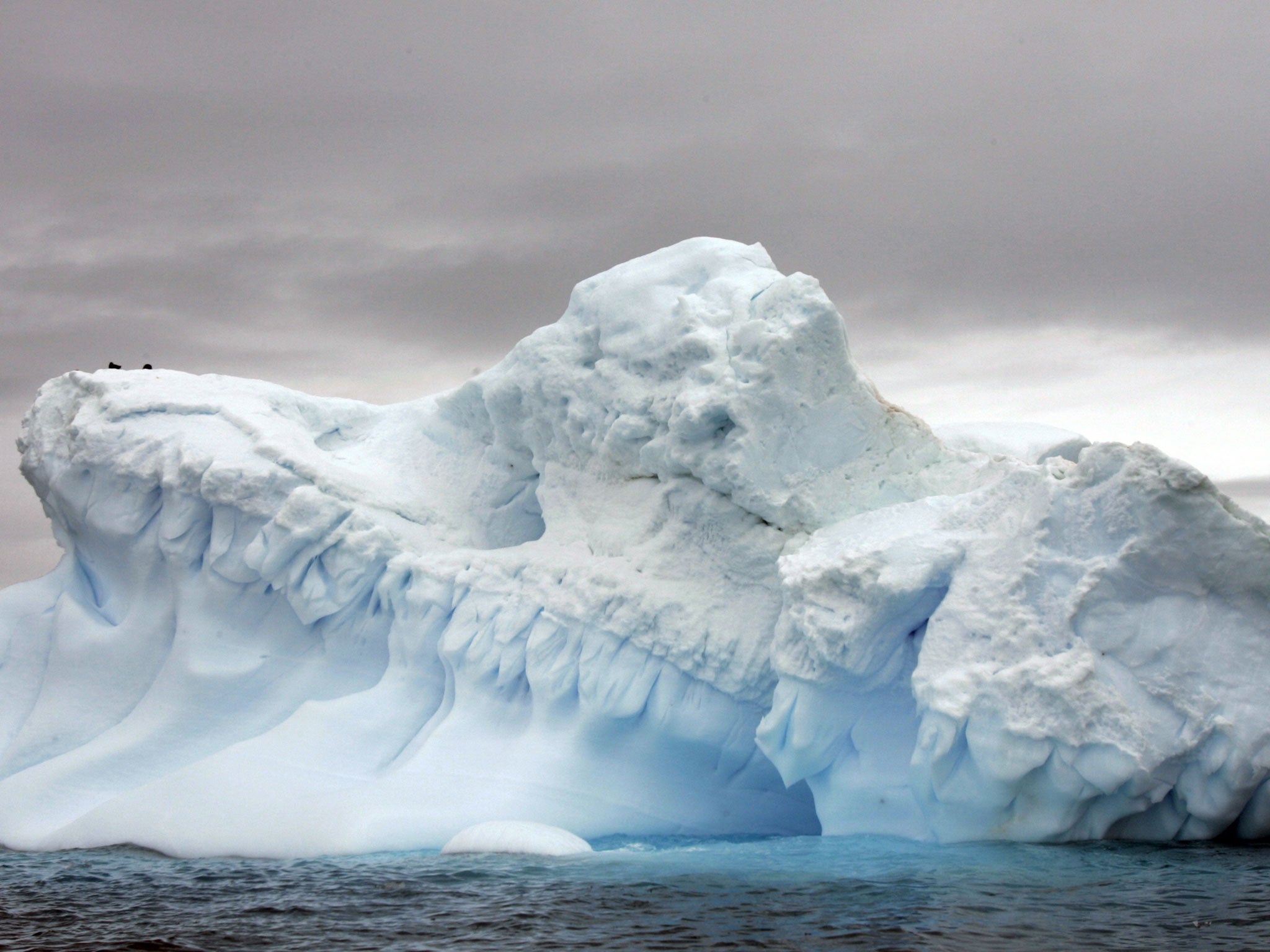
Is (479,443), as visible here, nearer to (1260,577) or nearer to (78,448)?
(78,448)

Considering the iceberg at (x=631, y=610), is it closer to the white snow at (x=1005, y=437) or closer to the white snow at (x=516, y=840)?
the white snow at (x=1005, y=437)

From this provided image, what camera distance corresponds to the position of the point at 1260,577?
7.79 metres

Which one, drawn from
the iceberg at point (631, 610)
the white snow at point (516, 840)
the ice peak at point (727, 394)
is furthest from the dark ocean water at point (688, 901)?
the ice peak at point (727, 394)

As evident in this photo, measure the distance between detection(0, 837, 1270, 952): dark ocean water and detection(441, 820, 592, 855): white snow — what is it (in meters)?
0.21

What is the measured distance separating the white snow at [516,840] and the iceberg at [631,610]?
1.63ft

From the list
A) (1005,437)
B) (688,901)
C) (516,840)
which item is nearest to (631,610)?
(516,840)

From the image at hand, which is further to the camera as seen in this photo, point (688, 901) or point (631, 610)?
point (631, 610)

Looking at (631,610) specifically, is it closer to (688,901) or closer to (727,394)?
(727,394)

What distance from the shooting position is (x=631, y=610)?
9.65 m

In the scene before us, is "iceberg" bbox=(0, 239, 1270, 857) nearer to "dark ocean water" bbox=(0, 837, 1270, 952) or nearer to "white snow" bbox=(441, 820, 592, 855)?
"white snow" bbox=(441, 820, 592, 855)

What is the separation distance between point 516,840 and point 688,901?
2097 millimetres

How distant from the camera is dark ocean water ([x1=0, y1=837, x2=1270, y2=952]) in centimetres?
562

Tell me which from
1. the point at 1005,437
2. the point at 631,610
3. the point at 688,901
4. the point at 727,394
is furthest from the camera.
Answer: the point at 1005,437

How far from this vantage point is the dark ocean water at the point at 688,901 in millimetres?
5625
